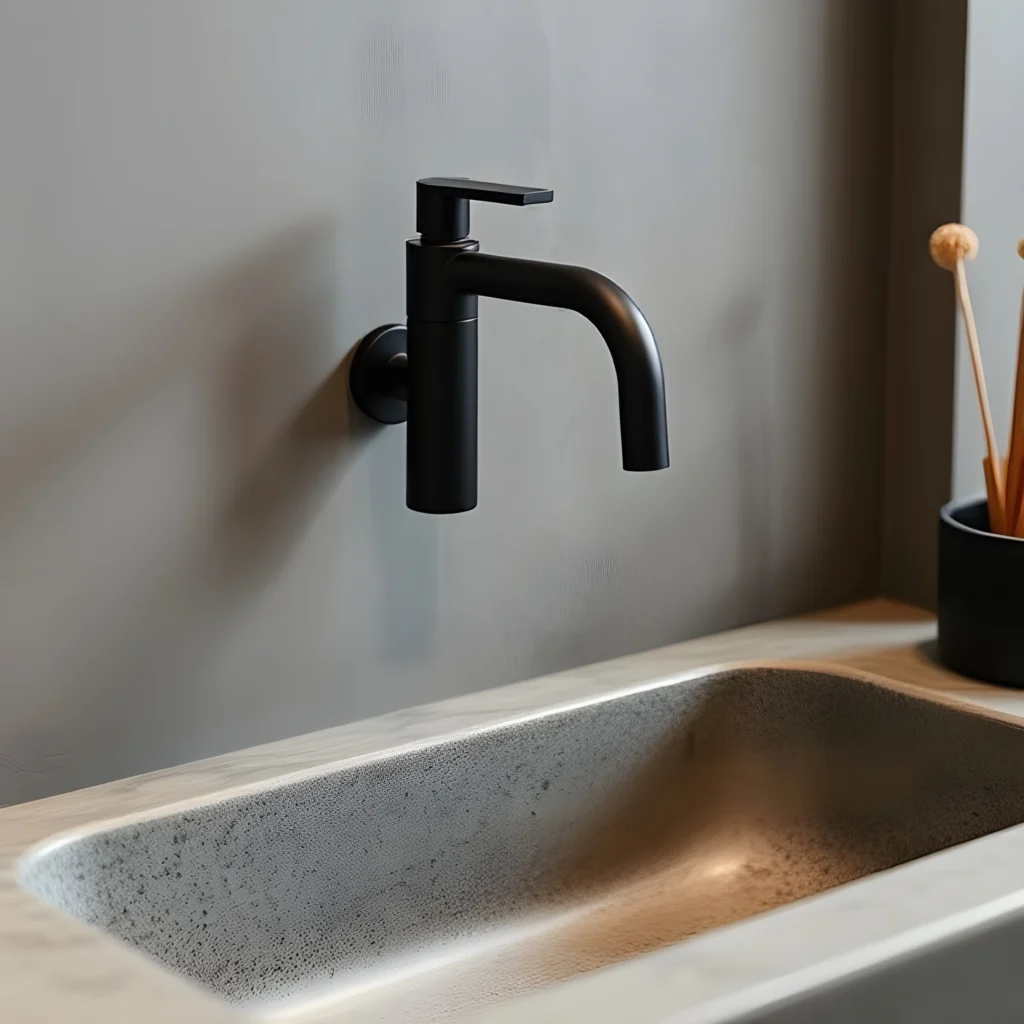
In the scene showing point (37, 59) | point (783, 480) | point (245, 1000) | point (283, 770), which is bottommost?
point (245, 1000)

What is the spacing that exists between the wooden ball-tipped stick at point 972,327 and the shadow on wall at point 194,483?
398 millimetres

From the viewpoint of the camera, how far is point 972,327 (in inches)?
41.1

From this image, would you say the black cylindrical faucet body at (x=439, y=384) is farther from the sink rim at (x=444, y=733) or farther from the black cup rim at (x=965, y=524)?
the black cup rim at (x=965, y=524)

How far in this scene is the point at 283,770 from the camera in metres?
0.86

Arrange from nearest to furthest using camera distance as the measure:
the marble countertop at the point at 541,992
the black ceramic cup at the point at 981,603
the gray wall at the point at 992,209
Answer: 1. the marble countertop at the point at 541,992
2. the black ceramic cup at the point at 981,603
3. the gray wall at the point at 992,209

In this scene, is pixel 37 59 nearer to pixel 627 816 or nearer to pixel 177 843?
pixel 177 843

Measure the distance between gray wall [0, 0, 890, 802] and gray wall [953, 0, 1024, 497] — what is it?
0.23ft

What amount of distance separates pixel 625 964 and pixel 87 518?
394 mm

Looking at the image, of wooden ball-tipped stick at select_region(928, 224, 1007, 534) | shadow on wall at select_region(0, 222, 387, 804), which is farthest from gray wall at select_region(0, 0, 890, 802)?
wooden ball-tipped stick at select_region(928, 224, 1007, 534)

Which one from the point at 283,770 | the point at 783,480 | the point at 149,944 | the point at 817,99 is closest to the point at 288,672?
the point at 283,770

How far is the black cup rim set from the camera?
0.97m

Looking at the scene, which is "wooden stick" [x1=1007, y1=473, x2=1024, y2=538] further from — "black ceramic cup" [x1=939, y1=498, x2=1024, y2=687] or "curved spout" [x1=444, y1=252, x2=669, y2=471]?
"curved spout" [x1=444, y1=252, x2=669, y2=471]

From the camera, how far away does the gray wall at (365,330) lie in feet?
2.70

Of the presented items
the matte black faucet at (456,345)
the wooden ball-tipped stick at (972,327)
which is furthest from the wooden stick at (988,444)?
the matte black faucet at (456,345)
